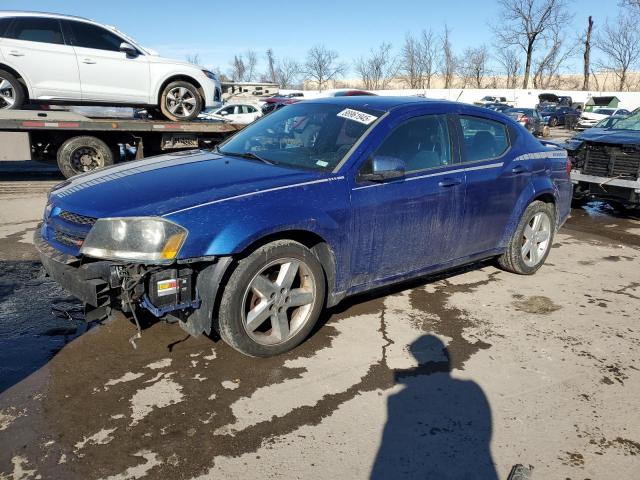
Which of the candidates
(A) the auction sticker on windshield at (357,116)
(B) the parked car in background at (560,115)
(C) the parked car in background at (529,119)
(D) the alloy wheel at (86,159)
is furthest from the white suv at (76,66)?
(B) the parked car in background at (560,115)

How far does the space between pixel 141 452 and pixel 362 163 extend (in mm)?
2235

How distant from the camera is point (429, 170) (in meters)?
4.04

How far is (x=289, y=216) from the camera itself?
10.7ft

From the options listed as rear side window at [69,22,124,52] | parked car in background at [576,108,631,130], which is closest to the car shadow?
rear side window at [69,22,124,52]

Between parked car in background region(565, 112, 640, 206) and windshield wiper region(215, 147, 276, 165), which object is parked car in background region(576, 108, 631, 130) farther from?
windshield wiper region(215, 147, 276, 165)

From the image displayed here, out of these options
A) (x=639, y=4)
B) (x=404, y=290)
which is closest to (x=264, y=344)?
(x=404, y=290)

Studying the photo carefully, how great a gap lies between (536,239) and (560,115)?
103 feet

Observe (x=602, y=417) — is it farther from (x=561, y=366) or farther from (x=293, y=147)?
(x=293, y=147)

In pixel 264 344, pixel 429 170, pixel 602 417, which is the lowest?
pixel 602 417

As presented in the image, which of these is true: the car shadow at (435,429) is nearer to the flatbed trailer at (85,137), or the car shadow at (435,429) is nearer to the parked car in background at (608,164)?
the parked car in background at (608,164)

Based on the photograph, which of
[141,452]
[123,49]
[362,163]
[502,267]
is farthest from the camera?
[123,49]

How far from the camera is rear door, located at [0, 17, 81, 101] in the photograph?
797 centimetres

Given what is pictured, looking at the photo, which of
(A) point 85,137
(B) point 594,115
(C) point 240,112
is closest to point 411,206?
(A) point 85,137

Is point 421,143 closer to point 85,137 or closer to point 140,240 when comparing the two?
point 140,240
